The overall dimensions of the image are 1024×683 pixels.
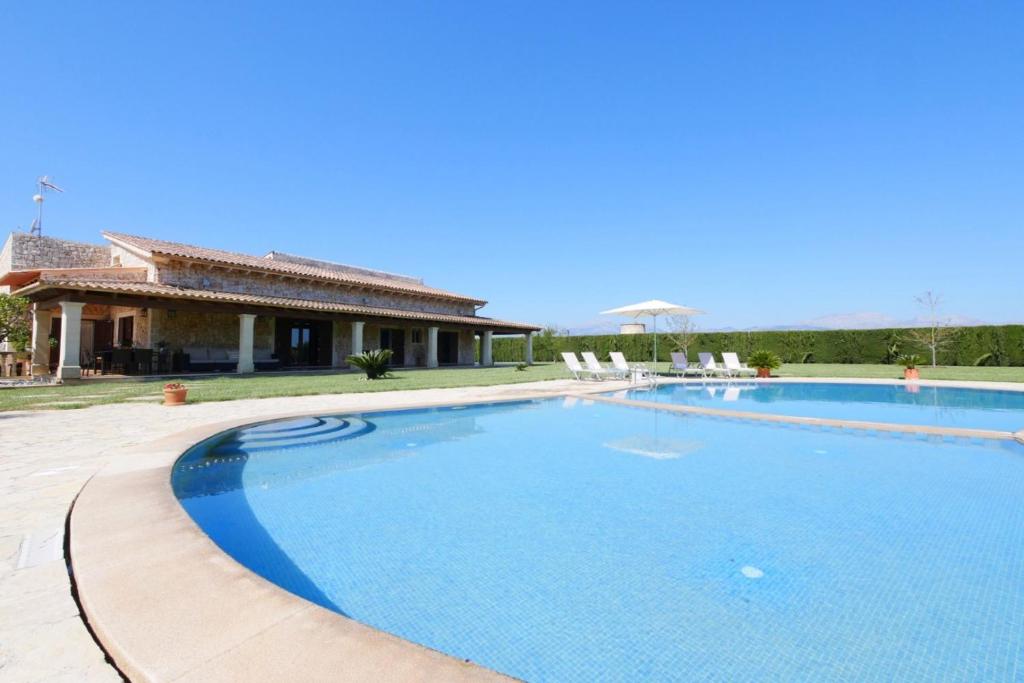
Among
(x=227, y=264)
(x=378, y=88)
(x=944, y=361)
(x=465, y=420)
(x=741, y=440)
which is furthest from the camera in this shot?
(x=944, y=361)

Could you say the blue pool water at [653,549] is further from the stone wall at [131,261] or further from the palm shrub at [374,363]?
the stone wall at [131,261]

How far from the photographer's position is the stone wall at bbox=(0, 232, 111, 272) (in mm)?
20609

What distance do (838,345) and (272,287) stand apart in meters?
30.9

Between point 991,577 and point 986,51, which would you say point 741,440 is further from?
point 986,51

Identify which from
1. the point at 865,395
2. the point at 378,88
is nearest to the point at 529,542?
the point at 865,395

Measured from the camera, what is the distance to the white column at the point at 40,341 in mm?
15867

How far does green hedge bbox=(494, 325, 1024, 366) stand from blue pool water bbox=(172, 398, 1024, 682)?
78.7 feet

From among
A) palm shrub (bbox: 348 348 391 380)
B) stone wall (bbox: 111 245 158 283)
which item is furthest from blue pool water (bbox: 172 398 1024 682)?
stone wall (bbox: 111 245 158 283)

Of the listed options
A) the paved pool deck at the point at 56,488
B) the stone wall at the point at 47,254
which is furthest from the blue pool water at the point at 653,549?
the stone wall at the point at 47,254

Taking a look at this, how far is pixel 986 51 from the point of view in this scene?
49.2 feet

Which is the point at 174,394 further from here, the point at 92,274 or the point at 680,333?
the point at 680,333

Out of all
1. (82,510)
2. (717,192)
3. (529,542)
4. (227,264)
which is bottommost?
(529,542)

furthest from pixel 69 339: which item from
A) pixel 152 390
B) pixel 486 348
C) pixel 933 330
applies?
pixel 933 330

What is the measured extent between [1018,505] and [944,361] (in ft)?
93.7
